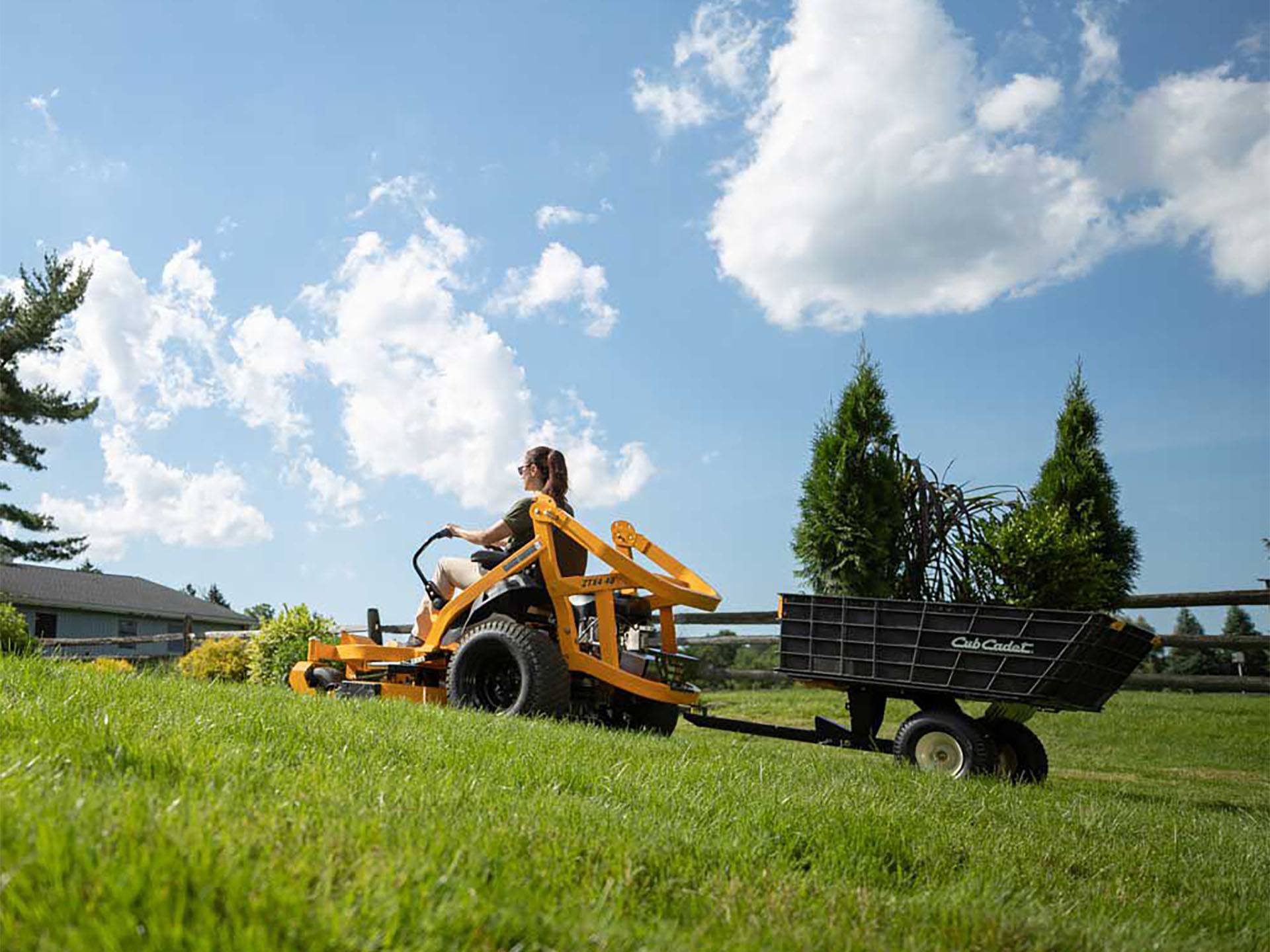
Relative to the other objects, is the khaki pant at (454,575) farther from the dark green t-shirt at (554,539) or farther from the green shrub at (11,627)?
the green shrub at (11,627)

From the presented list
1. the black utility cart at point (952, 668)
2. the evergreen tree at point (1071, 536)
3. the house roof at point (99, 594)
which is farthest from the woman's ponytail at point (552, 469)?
the house roof at point (99, 594)

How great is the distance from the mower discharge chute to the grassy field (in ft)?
5.02

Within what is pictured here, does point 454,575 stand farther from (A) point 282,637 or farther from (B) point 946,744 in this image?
(A) point 282,637

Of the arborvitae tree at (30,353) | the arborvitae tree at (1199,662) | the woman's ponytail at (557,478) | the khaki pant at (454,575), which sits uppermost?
the arborvitae tree at (30,353)

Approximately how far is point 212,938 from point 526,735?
316 centimetres

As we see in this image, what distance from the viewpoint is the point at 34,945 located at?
5.15ft

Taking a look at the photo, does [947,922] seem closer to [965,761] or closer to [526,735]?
[526,735]

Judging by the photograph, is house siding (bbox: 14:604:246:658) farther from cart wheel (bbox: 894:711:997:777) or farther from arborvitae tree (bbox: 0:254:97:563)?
cart wheel (bbox: 894:711:997:777)

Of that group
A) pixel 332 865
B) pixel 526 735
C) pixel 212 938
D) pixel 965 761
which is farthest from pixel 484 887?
pixel 965 761

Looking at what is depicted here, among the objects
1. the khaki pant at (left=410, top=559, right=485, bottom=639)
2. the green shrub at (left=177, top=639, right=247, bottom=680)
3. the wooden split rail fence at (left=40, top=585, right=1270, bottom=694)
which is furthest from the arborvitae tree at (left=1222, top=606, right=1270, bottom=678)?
the green shrub at (left=177, top=639, right=247, bottom=680)

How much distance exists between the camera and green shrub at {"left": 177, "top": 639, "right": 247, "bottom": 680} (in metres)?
14.2

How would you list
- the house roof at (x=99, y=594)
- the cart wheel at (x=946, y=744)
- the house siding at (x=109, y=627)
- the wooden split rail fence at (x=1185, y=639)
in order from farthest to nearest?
1. the house roof at (x=99, y=594)
2. the house siding at (x=109, y=627)
3. the wooden split rail fence at (x=1185, y=639)
4. the cart wheel at (x=946, y=744)

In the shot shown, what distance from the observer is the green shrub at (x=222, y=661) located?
559 inches

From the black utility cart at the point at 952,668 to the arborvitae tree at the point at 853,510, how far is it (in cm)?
485
